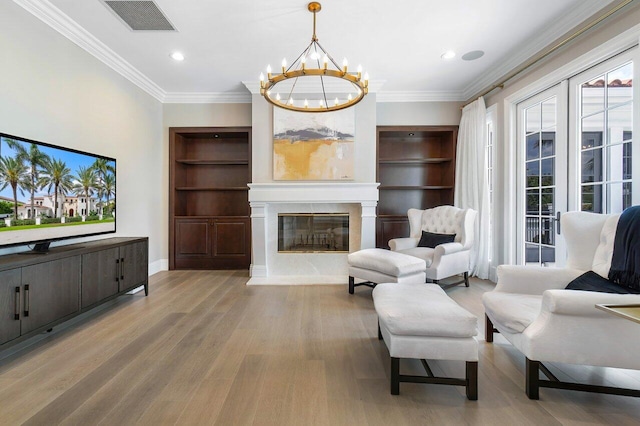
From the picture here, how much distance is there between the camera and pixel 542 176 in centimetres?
344

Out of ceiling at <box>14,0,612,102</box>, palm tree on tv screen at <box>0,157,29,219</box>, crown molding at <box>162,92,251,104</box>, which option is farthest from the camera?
crown molding at <box>162,92,251,104</box>

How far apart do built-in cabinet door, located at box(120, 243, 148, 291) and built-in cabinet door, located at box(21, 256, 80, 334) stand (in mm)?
618

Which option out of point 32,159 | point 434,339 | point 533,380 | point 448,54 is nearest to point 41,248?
point 32,159

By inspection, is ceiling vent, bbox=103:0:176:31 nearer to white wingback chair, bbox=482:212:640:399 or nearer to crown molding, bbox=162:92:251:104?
crown molding, bbox=162:92:251:104

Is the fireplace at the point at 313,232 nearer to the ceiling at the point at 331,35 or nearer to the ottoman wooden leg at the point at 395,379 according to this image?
the ceiling at the point at 331,35

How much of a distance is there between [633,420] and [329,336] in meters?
1.74

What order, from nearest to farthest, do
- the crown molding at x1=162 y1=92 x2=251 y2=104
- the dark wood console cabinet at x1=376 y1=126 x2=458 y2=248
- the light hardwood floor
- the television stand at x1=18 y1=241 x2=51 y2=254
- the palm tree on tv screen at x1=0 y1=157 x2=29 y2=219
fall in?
the light hardwood floor < the palm tree on tv screen at x1=0 y1=157 x2=29 y2=219 < the television stand at x1=18 y1=241 x2=51 y2=254 < the crown molding at x1=162 y1=92 x2=251 y2=104 < the dark wood console cabinet at x1=376 y1=126 x2=458 y2=248

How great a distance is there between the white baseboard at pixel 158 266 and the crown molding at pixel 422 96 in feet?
14.1

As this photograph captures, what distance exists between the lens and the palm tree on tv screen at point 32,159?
2.36 meters

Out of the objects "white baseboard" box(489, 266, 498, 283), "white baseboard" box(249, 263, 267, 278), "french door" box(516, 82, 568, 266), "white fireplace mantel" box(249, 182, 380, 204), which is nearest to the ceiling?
"french door" box(516, 82, 568, 266)

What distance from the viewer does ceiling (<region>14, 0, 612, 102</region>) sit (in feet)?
9.00

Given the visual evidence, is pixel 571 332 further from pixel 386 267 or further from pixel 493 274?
pixel 493 274

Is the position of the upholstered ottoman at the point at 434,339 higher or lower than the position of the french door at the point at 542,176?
lower

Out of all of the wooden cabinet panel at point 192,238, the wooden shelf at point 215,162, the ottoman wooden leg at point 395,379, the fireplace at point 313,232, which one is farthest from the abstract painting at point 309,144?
the ottoman wooden leg at point 395,379
